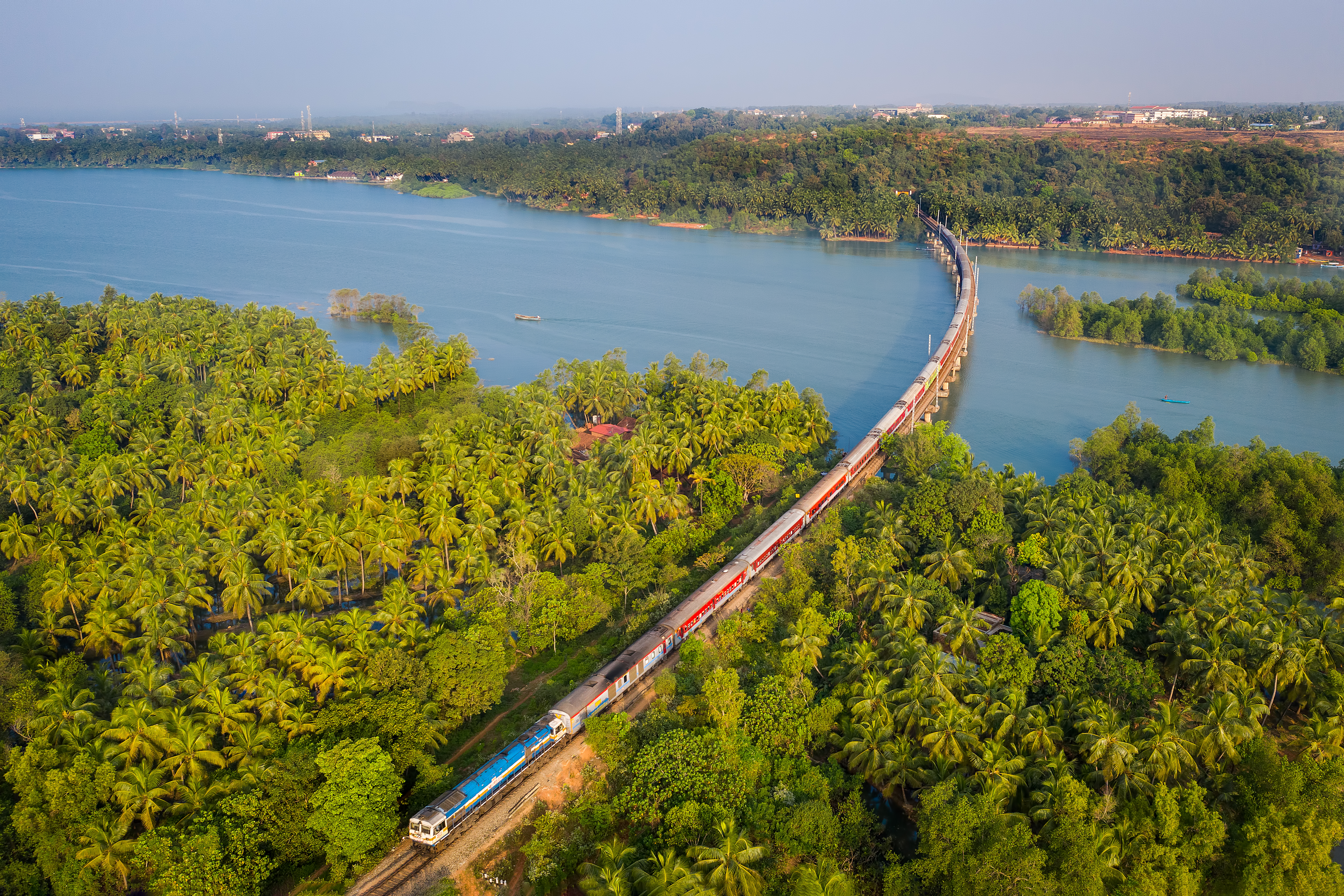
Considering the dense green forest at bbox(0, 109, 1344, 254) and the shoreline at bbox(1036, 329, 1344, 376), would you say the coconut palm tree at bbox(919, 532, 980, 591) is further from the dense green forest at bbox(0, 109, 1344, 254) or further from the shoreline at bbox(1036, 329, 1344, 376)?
the dense green forest at bbox(0, 109, 1344, 254)

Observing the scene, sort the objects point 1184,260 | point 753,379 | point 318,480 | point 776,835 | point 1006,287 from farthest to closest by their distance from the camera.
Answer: point 1184,260 → point 1006,287 → point 753,379 → point 318,480 → point 776,835

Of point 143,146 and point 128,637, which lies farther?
point 143,146

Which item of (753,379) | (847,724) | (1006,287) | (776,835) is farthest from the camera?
(1006,287)

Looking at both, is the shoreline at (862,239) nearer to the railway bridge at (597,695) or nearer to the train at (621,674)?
the railway bridge at (597,695)

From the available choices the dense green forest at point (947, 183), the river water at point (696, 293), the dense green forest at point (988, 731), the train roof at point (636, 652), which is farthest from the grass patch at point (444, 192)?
the train roof at point (636, 652)

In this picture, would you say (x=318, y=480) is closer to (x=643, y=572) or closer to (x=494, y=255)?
(x=643, y=572)

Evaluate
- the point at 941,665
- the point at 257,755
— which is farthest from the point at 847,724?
the point at 257,755
